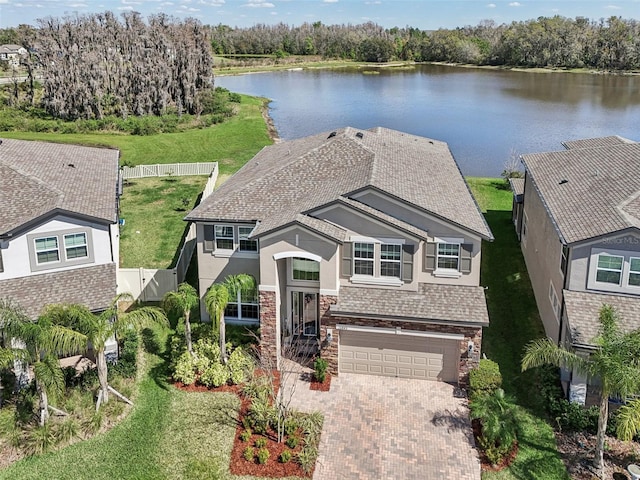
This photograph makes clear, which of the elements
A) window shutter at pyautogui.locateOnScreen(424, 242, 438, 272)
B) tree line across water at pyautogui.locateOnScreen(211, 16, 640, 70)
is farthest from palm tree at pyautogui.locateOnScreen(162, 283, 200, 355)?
tree line across water at pyautogui.locateOnScreen(211, 16, 640, 70)

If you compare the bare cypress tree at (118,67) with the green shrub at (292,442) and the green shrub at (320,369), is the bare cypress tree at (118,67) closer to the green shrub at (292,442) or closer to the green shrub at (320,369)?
the green shrub at (320,369)

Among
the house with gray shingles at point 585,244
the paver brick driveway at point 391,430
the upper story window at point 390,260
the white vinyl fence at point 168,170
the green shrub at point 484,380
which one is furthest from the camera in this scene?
the white vinyl fence at point 168,170

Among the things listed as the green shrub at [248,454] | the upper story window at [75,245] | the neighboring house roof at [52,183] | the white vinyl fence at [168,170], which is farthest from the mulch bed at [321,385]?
the white vinyl fence at [168,170]

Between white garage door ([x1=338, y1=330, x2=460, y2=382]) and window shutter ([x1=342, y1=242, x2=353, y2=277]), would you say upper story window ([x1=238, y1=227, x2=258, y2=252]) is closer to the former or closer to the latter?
window shutter ([x1=342, y1=242, x2=353, y2=277])

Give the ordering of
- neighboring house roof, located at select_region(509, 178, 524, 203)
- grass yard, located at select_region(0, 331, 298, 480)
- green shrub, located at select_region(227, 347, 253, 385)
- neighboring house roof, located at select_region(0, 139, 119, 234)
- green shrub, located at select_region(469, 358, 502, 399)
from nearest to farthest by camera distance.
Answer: grass yard, located at select_region(0, 331, 298, 480), green shrub, located at select_region(469, 358, 502, 399), green shrub, located at select_region(227, 347, 253, 385), neighboring house roof, located at select_region(0, 139, 119, 234), neighboring house roof, located at select_region(509, 178, 524, 203)

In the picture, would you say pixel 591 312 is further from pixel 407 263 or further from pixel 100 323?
pixel 100 323

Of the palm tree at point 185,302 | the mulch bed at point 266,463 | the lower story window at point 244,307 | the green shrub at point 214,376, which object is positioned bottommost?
the mulch bed at point 266,463

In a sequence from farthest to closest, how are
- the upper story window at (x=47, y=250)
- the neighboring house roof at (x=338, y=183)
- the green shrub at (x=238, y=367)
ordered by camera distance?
the upper story window at (x=47, y=250) < the neighboring house roof at (x=338, y=183) < the green shrub at (x=238, y=367)
